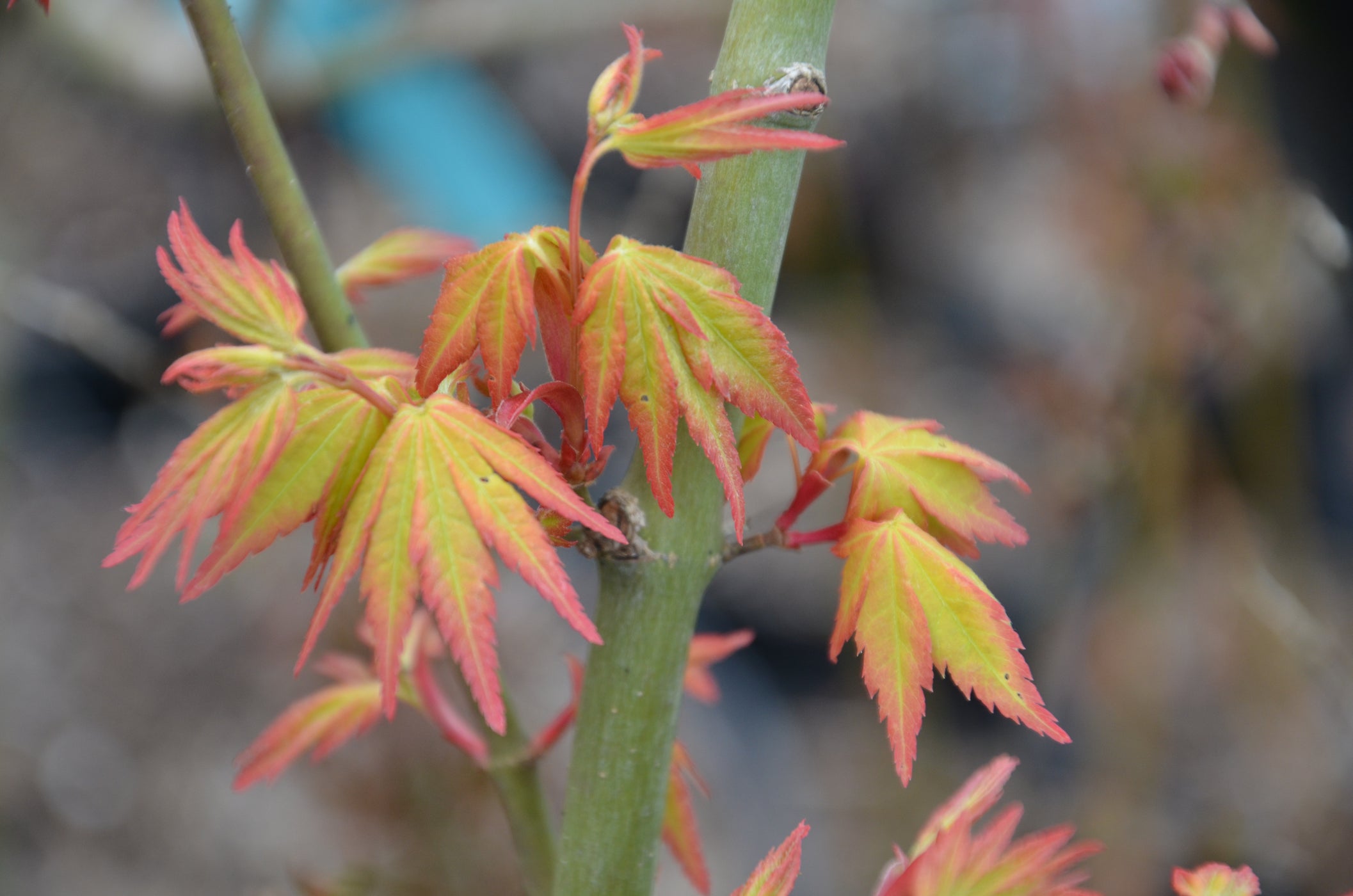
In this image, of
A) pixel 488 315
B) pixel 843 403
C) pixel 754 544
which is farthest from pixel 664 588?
pixel 843 403


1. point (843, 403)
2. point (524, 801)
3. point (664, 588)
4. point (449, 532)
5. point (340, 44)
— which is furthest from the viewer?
point (843, 403)

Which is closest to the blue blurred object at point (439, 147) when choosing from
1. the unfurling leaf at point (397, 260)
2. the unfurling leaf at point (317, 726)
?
the unfurling leaf at point (397, 260)

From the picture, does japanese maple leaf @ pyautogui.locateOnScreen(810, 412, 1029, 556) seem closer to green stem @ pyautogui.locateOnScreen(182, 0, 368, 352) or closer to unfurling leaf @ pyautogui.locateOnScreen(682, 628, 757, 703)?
unfurling leaf @ pyautogui.locateOnScreen(682, 628, 757, 703)

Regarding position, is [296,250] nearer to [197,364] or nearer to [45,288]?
[197,364]

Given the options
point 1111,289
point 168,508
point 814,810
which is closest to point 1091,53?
point 1111,289

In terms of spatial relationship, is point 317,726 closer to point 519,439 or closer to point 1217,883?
point 519,439
